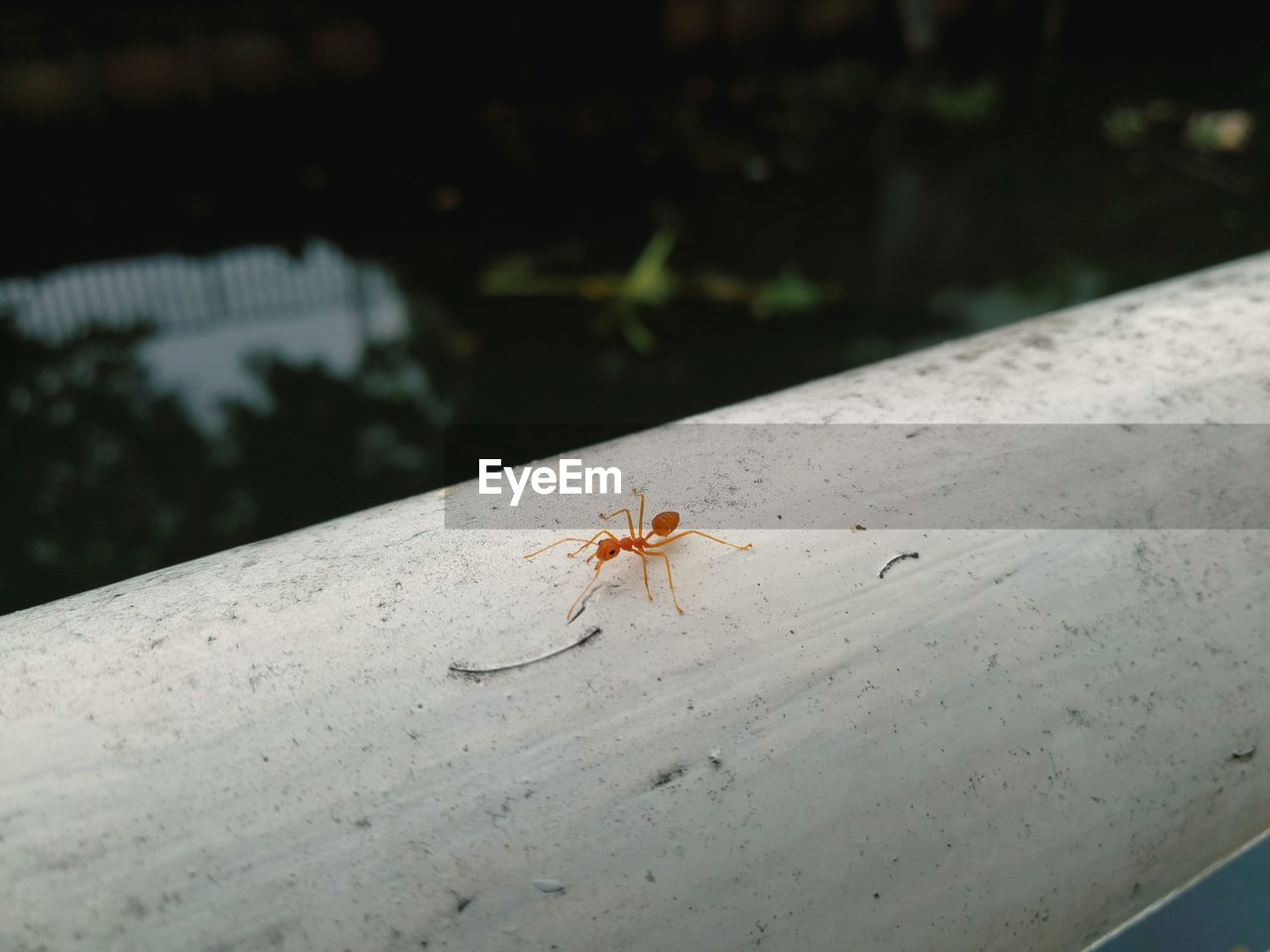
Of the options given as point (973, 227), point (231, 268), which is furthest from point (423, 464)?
point (973, 227)

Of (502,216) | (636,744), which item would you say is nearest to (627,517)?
(636,744)

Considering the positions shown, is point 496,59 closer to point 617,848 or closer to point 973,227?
point 973,227

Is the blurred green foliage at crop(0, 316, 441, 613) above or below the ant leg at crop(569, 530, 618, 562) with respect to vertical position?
below

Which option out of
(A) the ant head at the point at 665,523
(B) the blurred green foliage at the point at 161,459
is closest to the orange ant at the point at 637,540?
(A) the ant head at the point at 665,523

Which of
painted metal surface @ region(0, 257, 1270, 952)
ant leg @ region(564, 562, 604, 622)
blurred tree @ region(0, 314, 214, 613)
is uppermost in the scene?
ant leg @ region(564, 562, 604, 622)

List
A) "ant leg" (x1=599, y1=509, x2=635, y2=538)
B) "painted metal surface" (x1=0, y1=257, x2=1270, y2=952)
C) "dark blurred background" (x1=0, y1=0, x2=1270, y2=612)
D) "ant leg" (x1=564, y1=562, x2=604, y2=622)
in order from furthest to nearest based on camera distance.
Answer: "dark blurred background" (x1=0, y1=0, x2=1270, y2=612) < "ant leg" (x1=599, y1=509, x2=635, y2=538) < "ant leg" (x1=564, y1=562, x2=604, y2=622) < "painted metal surface" (x1=0, y1=257, x2=1270, y2=952)

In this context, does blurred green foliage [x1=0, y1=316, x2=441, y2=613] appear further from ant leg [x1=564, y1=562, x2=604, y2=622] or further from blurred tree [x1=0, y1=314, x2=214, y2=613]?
ant leg [x1=564, y1=562, x2=604, y2=622]

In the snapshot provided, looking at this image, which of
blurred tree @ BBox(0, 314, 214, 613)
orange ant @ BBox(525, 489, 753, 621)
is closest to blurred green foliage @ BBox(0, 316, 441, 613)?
blurred tree @ BBox(0, 314, 214, 613)

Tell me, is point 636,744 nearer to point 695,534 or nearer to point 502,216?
point 695,534
